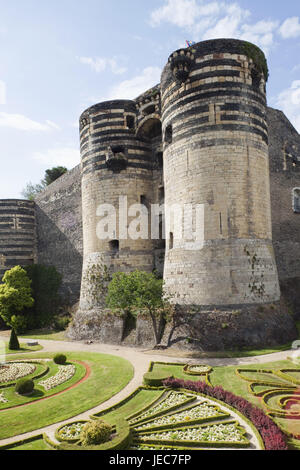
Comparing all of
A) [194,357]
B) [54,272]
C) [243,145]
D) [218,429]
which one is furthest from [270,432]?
[54,272]

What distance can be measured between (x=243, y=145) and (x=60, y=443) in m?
15.6

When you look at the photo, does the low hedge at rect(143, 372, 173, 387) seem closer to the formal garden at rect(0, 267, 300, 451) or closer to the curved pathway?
the formal garden at rect(0, 267, 300, 451)

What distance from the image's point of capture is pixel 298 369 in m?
12.7

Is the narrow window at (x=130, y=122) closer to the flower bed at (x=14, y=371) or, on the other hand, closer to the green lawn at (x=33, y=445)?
the flower bed at (x=14, y=371)

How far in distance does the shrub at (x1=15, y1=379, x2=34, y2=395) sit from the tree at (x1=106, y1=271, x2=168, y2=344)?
6732mm

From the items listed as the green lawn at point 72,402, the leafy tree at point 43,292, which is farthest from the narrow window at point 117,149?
the green lawn at point 72,402

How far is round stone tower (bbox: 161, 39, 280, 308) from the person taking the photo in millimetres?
16828

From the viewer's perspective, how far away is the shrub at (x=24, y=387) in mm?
11469

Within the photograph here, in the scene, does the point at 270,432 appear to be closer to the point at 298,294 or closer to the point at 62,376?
the point at 62,376

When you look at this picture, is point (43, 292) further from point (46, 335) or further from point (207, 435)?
point (207, 435)

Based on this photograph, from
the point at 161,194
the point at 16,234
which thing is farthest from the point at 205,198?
the point at 16,234

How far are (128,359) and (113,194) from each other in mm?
12038

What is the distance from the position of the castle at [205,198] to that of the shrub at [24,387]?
7.80 m

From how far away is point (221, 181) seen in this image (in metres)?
17.2
